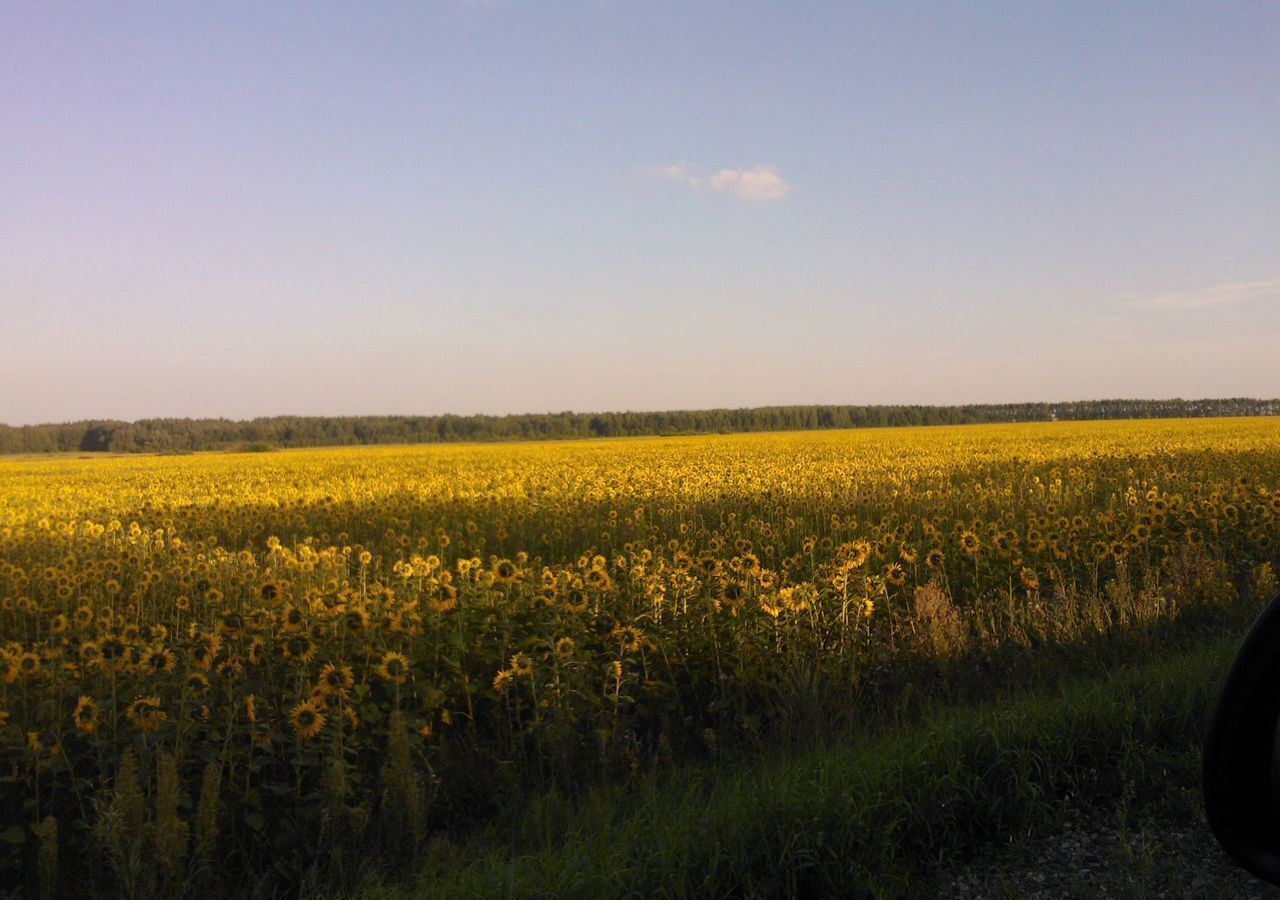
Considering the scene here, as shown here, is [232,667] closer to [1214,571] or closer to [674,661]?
[674,661]

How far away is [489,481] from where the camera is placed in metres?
23.4

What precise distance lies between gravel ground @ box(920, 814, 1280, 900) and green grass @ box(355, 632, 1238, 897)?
12cm

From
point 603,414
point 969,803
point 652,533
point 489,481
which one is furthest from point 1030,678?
point 603,414

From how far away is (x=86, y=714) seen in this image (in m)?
4.19

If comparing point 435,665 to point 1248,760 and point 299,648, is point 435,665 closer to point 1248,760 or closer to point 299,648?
point 299,648

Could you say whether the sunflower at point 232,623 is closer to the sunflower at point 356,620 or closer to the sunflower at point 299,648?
the sunflower at point 299,648

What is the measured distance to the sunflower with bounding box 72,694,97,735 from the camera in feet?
13.6

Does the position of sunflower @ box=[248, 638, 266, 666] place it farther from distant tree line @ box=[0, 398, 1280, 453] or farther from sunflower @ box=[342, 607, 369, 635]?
distant tree line @ box=[0, 398, 1280, 453]

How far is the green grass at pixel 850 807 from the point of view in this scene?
3289 millimetres

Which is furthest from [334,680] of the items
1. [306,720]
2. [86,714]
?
[86,714]

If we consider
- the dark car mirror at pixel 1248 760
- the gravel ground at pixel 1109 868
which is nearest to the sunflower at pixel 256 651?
the gravel ground at pixel 1109 868

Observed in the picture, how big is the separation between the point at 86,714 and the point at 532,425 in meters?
121

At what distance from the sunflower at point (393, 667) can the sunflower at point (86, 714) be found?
1.35 metres

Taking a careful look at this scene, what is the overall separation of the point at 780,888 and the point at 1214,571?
6077 millimetres
